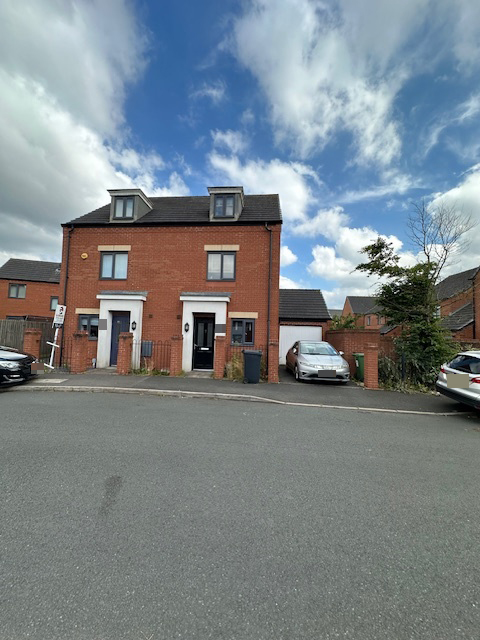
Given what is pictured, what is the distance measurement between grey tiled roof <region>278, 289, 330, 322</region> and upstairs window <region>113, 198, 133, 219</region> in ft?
31.6

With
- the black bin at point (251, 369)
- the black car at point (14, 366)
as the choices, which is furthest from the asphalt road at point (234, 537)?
the black bin at point (251, 369)

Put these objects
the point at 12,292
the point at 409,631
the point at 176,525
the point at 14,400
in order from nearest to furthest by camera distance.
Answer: the point at 409,631, the point at 176,525, the point at 14,400, the point at 12,292

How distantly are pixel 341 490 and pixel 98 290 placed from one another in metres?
12.9

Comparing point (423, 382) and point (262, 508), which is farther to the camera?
point (423, 382)

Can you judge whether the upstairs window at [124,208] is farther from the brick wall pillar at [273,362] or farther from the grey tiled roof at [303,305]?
the grey tiled roof at [303,305]

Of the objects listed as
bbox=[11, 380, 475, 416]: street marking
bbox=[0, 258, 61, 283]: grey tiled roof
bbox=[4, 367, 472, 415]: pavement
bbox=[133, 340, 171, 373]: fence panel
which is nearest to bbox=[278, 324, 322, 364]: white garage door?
bbox=[4, 367, 472, 415]: pavement

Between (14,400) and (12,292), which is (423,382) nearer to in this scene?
(14,400)

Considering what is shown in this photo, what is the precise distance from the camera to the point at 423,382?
10.5 m

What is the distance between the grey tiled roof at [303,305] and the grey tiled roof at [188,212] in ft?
21.3

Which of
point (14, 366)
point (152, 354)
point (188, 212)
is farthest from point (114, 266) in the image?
point (14, 366)

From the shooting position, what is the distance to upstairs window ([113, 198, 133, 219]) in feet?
46.3

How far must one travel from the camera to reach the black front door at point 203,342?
12953 millimetres

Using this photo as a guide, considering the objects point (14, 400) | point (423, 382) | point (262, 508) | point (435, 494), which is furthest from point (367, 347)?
point (14, 400)

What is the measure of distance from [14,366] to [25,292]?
87.6ft
